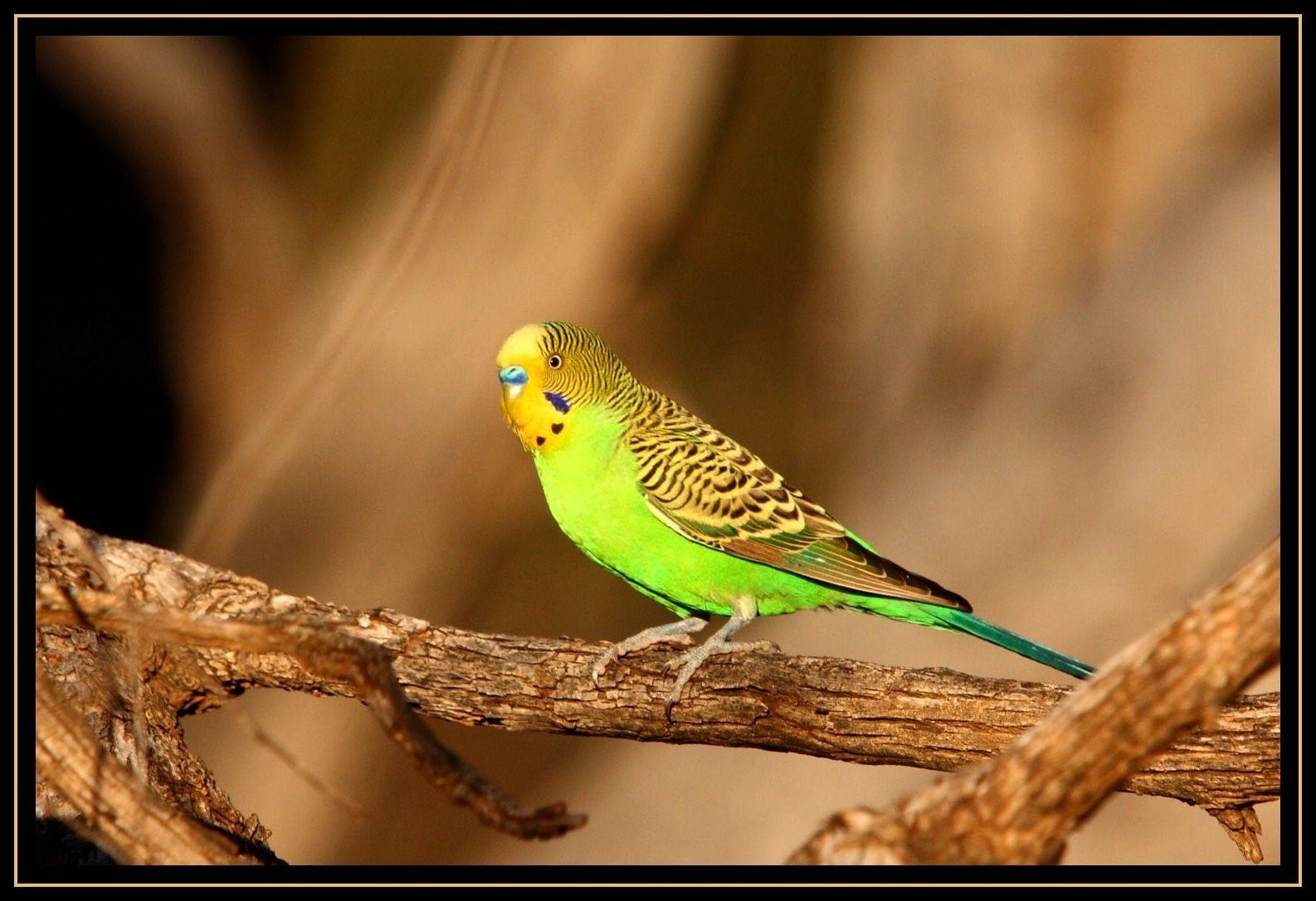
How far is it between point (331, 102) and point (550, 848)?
22.2 ft

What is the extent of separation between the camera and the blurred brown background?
28.1 feet

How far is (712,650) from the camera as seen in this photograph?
154 inches

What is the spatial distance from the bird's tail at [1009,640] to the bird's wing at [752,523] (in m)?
0.08

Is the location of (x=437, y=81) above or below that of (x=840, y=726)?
above

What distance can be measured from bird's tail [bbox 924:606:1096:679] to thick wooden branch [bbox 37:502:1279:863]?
34cm

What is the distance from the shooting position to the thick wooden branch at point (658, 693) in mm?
3473

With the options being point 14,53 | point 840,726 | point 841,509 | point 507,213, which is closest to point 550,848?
point 841,509

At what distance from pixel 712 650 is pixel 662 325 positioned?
674 cm

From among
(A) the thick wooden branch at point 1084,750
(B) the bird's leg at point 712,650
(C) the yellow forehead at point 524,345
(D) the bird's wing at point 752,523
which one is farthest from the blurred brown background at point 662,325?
(A) the thick wooden branch at point 1084,750

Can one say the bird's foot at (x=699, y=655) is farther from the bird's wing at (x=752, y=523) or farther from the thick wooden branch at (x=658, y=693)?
the bird's wing at (x=752, y=523)

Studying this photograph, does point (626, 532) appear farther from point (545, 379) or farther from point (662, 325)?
point (662, 325)

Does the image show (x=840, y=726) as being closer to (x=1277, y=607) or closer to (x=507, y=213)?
(x=1277, y=607)
